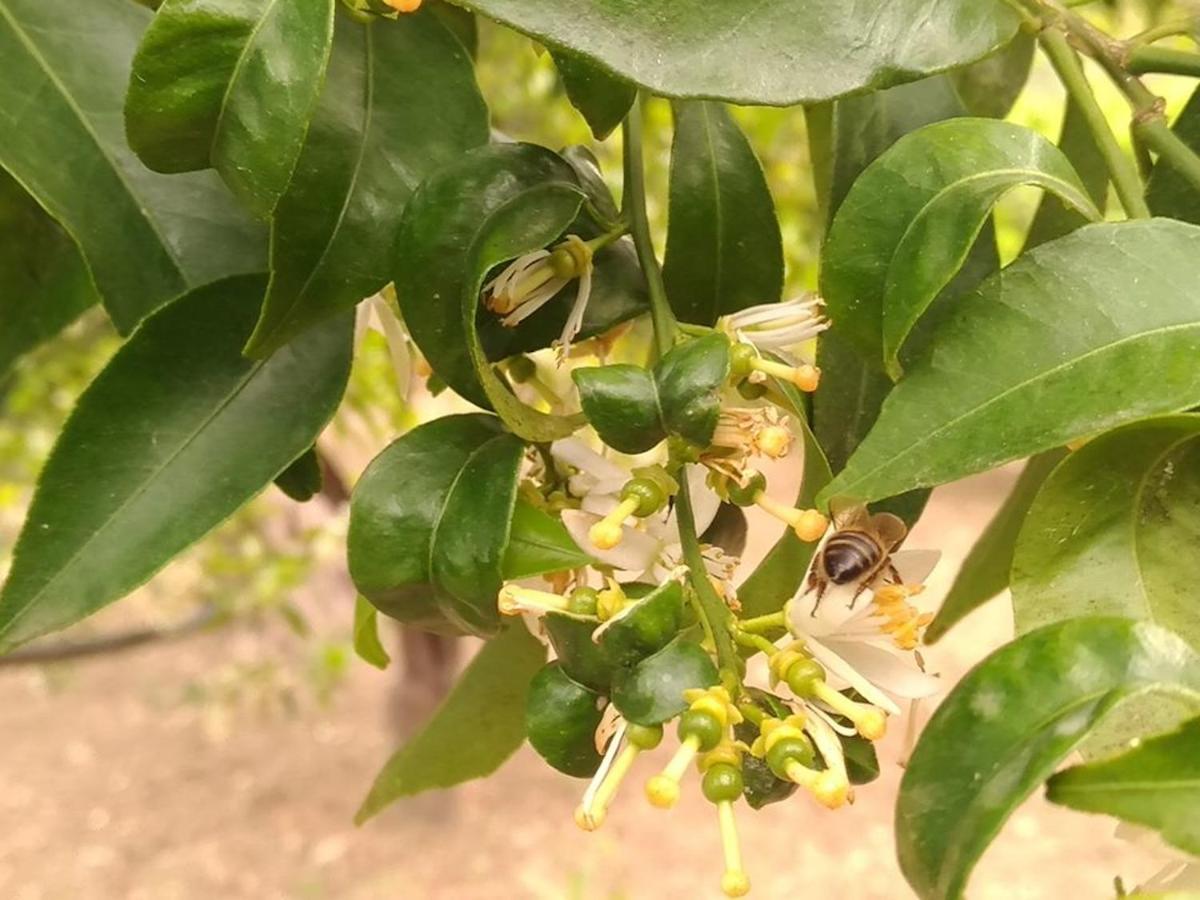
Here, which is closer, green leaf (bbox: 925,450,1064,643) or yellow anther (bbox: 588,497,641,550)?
yellow anther (bbox: 588,497,641,550)

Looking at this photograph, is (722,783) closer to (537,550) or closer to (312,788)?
(537,550)

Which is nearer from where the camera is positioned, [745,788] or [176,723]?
[745,788]

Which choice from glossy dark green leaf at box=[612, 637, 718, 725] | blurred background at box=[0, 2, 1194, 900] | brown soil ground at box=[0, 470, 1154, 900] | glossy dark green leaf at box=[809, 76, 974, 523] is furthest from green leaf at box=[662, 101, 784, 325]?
brown soil ground at box=[0, 470, 1154, 900]

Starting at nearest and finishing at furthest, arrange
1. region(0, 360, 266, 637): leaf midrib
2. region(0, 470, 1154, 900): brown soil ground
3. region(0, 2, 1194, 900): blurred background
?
region(0, 360, 266, 637): leaf midrib < region(0, 2, 1194, 900): blurred background < region(0, 470, 1154, 900): brown soil ground

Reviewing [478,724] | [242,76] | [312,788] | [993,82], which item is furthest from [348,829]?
[242,76]

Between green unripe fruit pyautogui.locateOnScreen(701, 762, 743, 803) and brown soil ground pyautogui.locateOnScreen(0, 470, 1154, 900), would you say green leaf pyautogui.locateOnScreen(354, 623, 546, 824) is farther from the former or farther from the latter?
brown soil ground pyautogui.locateOnScreen(0, 470, 1154, 900)

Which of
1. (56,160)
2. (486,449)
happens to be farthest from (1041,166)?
(56,160)

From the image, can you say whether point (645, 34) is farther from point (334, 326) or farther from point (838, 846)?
point (838, 846)
